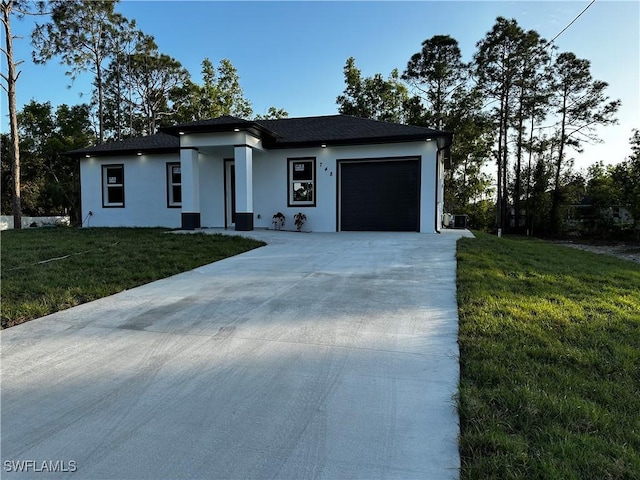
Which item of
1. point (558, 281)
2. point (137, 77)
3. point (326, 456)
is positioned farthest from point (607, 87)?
point (137, 77)

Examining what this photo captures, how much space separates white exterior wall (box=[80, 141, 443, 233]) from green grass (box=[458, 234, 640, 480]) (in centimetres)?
769

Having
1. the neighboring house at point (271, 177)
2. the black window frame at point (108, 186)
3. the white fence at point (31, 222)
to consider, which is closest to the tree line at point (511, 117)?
the neighboring house at point (271, 177)

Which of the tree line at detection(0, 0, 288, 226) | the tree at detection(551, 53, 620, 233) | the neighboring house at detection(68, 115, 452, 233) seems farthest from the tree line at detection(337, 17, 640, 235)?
the tree line at detection(0, 0, 288, 226)

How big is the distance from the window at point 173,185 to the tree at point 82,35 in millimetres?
11209

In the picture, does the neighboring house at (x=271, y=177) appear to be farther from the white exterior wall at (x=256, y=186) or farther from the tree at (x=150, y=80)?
the tree at (x=150, y=80)

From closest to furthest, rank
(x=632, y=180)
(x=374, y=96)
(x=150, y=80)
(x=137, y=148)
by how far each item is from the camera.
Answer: (x=137, y=148) < (x=632, y=180) < (x=374, y=96) < (x=150, y=80)

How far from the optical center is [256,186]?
13.0m

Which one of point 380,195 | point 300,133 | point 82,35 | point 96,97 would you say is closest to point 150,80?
point 96,97

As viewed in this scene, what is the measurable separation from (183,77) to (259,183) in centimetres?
1931

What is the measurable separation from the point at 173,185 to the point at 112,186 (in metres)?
2.52

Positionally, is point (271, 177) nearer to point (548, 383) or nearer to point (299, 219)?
point (299, 219)

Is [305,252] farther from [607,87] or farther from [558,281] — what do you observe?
[607,87]

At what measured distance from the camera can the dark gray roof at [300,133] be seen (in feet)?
36.6

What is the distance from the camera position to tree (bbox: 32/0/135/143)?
19516mm
